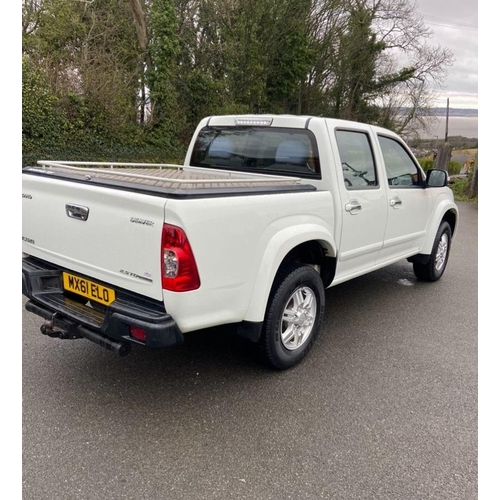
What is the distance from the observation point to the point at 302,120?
3.80m

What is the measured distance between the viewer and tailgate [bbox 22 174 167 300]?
251 cm

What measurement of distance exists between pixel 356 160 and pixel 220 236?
77.3 inches

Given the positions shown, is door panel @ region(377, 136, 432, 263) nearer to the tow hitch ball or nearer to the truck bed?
the truck bed

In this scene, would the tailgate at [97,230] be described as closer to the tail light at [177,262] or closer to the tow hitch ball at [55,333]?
the tail light at [177,262]

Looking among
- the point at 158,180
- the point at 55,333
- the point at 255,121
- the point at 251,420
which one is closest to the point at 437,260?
the point at 255,121

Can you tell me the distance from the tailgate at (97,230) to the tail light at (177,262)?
4cm

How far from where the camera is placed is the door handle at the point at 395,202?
4402 millimetres

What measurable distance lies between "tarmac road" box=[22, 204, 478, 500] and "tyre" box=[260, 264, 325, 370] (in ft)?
0.55

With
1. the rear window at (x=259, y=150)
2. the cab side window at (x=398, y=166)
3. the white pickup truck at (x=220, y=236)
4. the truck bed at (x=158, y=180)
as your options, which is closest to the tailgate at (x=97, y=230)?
the white pickup truck at (x=220, y=236)

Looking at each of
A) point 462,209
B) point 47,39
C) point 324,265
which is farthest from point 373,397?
point 47,39

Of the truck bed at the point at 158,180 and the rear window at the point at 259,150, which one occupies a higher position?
the rear window at the point at 259,150

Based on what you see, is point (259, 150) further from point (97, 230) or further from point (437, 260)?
point (437, 260)

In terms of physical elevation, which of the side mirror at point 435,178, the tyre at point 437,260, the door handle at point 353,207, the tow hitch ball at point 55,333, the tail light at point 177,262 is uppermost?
the side mirror at point 435,178

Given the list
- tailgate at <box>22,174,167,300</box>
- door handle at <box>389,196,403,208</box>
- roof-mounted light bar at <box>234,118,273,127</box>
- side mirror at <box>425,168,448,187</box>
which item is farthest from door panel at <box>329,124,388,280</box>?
tailgate at <box>22,174,167,300</box>
